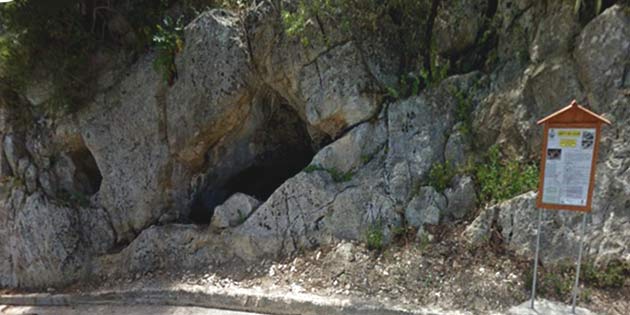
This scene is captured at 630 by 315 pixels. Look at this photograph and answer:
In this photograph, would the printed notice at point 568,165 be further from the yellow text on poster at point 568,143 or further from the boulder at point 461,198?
the boulder at point 461,198

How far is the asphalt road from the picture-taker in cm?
401

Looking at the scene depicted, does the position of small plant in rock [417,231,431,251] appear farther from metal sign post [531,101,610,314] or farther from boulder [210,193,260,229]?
boulder [210,193,260,229]

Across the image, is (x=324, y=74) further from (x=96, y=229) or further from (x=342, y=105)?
(x=96, y=229)

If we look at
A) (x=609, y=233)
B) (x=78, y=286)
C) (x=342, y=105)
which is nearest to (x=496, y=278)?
(x=609, y=233)

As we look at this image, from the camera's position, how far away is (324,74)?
486 centimetres

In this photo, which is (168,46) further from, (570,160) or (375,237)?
(570,160)

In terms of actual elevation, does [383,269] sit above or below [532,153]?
below

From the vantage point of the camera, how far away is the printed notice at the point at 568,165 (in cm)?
269

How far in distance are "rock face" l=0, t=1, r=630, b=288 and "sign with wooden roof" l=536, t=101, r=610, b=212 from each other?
790 millimetres

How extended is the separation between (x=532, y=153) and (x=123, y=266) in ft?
21.0

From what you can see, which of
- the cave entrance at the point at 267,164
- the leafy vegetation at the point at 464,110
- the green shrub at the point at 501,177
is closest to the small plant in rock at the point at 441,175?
the green shrub at the point at 501,177

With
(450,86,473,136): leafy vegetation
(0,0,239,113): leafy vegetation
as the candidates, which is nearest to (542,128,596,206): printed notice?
(450,86,473,136): leafy vegetation

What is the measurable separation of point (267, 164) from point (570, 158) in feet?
15.7

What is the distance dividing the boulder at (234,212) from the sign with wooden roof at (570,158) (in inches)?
151
